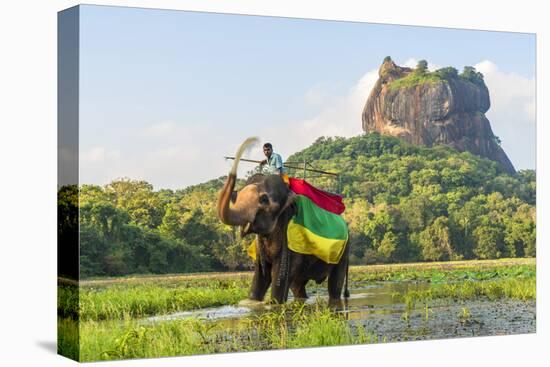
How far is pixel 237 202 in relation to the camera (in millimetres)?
16812

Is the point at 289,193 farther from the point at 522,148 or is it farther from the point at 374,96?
the point at 522,148

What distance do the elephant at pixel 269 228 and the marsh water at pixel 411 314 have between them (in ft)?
0.76

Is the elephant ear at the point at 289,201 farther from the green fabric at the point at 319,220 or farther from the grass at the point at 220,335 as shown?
the grass at the point at 220,335

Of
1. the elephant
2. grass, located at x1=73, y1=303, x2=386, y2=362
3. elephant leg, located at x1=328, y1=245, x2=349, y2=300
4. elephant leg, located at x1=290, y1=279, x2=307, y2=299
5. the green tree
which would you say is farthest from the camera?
the green tree

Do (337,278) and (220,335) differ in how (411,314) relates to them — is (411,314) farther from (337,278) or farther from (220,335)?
(220,335)

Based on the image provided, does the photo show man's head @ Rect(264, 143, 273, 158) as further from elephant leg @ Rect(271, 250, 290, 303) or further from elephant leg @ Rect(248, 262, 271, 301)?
elephant leg @ Rect(248, 262, 271, 301)

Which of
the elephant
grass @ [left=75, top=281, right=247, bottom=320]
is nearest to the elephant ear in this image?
the elephant

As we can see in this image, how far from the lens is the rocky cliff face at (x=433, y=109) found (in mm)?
18516

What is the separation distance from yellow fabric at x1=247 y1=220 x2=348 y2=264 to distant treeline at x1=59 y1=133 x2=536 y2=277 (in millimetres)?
332

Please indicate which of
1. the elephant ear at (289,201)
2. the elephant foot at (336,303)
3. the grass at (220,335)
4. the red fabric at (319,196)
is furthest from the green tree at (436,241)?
the elephant ear at (289,201)

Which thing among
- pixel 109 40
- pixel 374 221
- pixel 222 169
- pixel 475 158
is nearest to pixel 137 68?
pixel 109 40

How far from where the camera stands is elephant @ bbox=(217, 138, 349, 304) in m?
16.8

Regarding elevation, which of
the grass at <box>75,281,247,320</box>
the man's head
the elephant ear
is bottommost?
the grass at <box>75,281,247,320</box>

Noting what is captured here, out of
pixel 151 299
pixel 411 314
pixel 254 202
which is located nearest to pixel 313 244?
pixel 254 202
